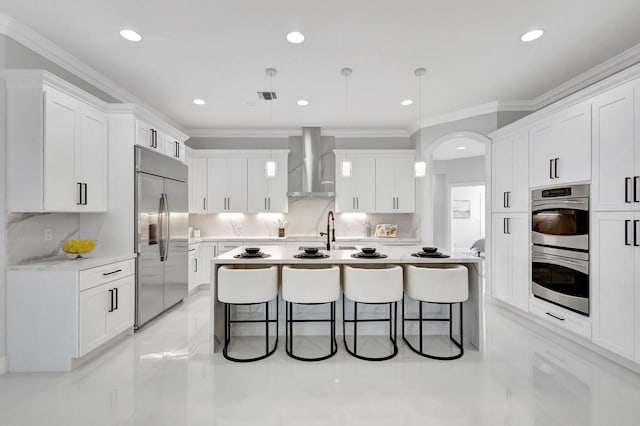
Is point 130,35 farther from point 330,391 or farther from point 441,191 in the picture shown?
point 441,191

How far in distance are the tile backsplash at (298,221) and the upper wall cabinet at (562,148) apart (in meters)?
2.56

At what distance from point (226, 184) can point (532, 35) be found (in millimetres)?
4602

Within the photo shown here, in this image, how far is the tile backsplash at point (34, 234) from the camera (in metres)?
2.52

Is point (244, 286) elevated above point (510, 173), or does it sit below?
below

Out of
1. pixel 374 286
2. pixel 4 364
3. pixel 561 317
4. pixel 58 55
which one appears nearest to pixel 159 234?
pixel 4 364

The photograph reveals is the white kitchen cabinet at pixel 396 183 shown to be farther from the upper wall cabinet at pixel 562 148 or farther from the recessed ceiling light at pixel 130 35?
the recessed ceiling light at pixel 130 35

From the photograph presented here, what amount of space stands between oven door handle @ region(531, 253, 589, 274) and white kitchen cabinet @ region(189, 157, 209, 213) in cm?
492

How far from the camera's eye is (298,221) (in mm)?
5762

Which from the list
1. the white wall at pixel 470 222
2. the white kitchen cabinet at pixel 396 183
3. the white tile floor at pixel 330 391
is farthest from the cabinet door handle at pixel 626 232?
the white wall at pixel 470 222

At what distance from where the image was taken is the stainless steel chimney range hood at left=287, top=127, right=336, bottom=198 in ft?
18.0

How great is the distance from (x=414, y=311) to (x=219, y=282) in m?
2.01

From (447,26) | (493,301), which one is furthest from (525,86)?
(493,301)

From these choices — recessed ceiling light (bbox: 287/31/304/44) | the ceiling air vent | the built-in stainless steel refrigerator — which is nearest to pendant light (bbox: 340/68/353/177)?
recessed ceiling light (bbox: 287/31/304/44)

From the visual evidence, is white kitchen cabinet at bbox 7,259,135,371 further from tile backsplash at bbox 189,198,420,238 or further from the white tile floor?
tile backsplash at bbox 189,198,420,238
